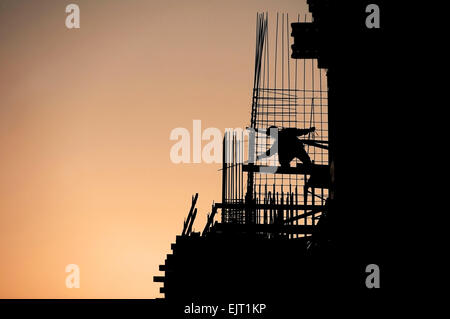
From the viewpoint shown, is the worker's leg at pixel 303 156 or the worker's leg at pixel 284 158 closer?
the worker's leg at pixel 303 156

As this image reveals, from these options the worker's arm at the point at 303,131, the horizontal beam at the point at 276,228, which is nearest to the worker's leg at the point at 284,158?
the worker's arm at the point at 303,131

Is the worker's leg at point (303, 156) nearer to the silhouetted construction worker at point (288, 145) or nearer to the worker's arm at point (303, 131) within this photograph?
the silhouetted construction worker at point (288, 145)

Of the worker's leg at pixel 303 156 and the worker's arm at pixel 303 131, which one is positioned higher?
the worker's arm at pixel 303 131

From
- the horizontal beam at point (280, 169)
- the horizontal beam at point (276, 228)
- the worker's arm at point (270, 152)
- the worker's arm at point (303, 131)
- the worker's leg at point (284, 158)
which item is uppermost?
the worker's arm at point (303, 131)

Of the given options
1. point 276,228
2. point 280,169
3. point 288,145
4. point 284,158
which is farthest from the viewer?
point 280,169

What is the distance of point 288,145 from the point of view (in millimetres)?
16656

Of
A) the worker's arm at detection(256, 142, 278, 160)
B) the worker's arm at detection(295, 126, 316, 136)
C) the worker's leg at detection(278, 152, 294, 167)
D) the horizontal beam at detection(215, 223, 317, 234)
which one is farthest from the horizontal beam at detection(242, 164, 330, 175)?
the horizontal beam at detection(215, 223, 317, 234)

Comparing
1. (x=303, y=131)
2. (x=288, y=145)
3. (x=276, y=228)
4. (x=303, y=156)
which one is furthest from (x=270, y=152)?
(x=276, y=228)


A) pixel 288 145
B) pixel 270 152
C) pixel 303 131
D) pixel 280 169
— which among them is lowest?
pixel 280 169

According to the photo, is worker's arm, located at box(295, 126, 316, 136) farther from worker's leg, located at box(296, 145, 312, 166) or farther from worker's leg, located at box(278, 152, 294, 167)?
worker's leg, located at box(278, 152, 294, 167)

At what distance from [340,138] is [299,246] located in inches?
102

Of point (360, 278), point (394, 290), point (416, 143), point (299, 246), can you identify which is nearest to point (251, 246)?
point (299, 246)

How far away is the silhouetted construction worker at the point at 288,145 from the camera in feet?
54.3

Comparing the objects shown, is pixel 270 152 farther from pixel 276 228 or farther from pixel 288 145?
pixel 276 228
